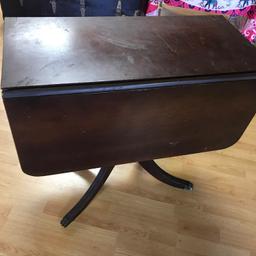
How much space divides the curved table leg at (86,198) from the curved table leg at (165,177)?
0.63 ft

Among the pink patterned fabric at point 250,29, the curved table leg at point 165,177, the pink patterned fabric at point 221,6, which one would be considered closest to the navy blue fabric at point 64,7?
the pink patterned fabric at point 221,6

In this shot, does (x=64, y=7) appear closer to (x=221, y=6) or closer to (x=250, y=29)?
(x=221, y=6)

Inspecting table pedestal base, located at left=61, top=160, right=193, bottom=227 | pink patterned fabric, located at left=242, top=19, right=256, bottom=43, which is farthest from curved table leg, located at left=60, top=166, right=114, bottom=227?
pink patterned fabric, located at left=242, top=19, right=256, bottom=43

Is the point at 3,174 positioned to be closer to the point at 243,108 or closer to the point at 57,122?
the point at 57,122

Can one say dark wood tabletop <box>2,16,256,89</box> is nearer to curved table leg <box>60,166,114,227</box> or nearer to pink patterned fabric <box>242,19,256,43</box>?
curved table leg <box>60,166,114,227</box>

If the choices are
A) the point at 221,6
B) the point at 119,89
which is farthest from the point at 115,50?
the point at 221,6

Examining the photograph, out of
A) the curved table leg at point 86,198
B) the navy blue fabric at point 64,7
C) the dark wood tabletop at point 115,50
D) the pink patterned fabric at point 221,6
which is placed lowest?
the curved table leg at point 86,198

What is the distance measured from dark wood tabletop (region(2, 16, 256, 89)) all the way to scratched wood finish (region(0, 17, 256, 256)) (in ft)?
2.39

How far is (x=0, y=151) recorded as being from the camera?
4.77 ft

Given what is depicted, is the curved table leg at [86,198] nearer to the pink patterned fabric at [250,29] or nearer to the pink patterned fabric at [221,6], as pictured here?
the pink patterned fabric at [221,6]

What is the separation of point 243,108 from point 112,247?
2.47 feet

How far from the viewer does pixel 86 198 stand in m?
1.23

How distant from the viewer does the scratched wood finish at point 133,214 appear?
117cm

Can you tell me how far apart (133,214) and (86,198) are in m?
0.23
